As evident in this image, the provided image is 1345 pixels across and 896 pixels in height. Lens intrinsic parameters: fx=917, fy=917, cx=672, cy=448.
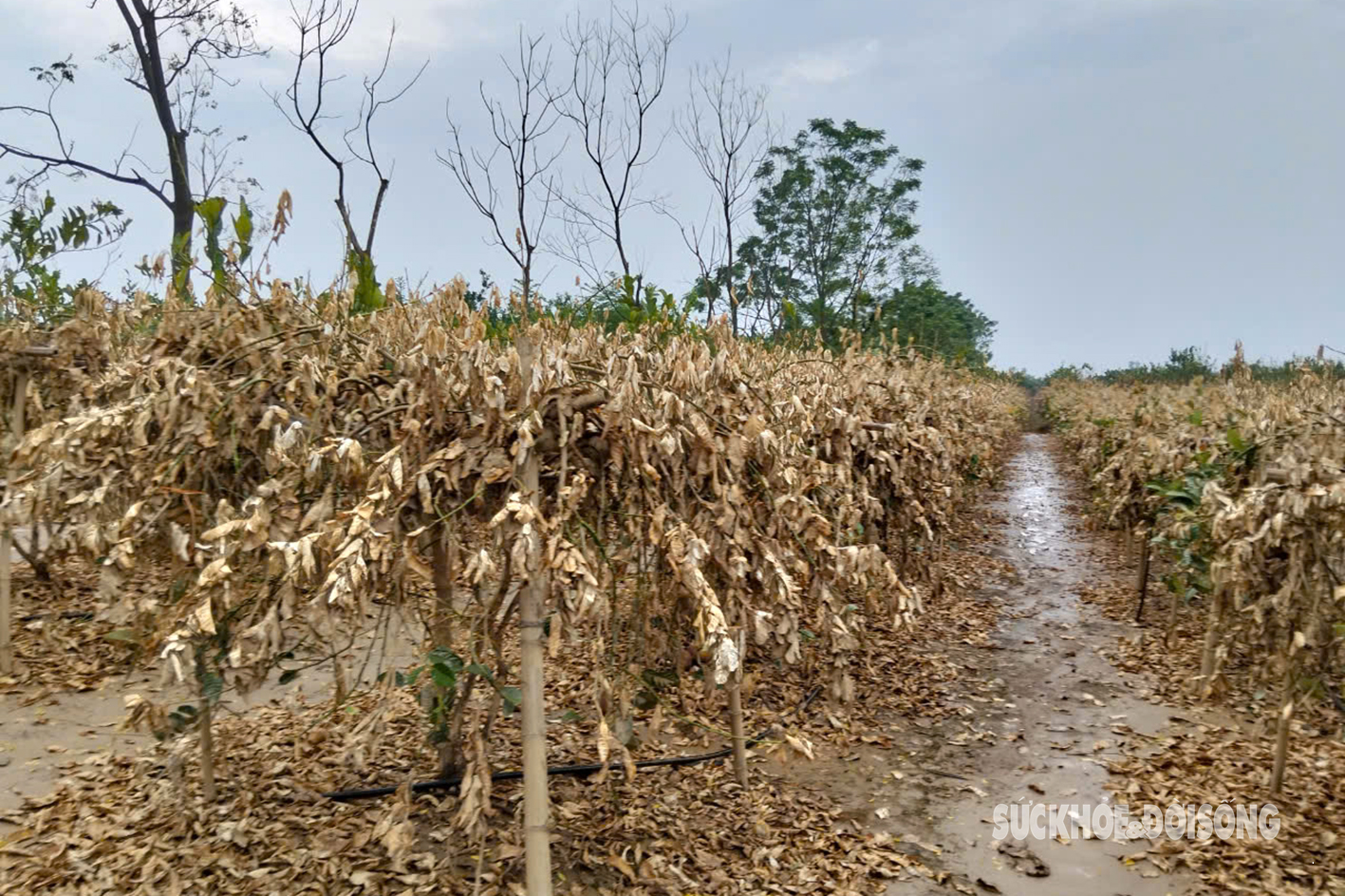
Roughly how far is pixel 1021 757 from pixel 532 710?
11.3 feet

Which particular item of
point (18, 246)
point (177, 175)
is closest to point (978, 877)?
point (18, 246)

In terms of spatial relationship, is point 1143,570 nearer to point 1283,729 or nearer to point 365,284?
point 1283,729

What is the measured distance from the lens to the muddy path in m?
4.00

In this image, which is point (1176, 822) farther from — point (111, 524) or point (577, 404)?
point (111, 524)

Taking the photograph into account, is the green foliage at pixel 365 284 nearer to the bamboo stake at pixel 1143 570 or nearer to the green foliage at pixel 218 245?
the green foliage at pixel 218 245

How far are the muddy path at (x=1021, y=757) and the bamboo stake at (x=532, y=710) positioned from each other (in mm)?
1709

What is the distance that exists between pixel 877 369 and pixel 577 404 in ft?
19.3

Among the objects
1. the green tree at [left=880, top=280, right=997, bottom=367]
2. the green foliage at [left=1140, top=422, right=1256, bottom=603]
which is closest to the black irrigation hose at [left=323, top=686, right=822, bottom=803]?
the green foliage at [left=1140, top=422, right=1256, bottom=603]

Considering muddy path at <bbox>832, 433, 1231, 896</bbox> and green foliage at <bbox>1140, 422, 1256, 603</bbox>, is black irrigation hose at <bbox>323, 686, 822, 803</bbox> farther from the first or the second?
green foliage at <bbox>1140, 422, 1256, 603</bbox>

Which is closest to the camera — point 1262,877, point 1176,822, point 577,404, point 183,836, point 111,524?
point 577,404

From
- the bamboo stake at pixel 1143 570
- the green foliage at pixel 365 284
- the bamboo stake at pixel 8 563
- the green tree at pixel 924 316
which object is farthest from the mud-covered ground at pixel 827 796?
the green tree at pixel 924 316

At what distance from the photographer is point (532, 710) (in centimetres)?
Answer: 291

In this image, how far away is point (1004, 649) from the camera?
718cm

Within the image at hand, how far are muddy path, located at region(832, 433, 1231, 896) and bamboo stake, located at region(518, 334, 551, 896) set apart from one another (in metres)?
1.71
